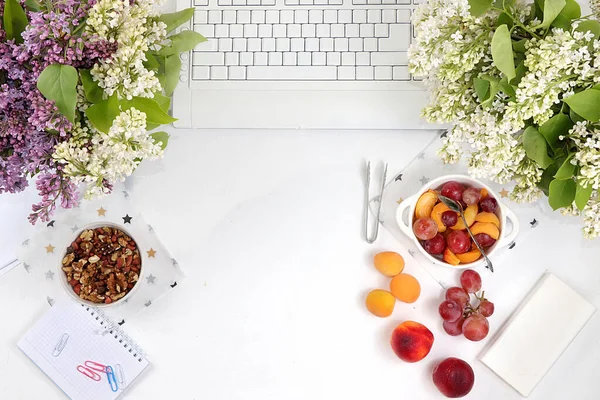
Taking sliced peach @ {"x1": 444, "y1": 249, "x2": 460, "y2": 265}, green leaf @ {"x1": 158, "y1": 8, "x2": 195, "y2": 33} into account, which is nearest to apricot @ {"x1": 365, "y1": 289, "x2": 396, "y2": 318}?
sliced peach @ {"x1": 444, "y1": 249, "x2": 460, "y2": 265}

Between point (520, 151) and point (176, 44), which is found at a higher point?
point (176, 44)

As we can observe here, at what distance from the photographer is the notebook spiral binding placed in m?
1.03

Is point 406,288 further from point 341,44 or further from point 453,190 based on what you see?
point 341,44

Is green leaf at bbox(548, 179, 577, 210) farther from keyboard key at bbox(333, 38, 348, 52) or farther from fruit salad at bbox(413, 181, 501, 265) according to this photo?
keyboard key at bbox(333, 38, 348, 52)

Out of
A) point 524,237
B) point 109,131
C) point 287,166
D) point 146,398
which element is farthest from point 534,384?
point 109,131

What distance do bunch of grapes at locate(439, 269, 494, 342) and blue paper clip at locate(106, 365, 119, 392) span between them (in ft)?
1.97

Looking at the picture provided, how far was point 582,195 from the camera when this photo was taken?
2.39ft

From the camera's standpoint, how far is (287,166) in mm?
1048

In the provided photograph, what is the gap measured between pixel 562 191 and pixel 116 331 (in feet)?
2.58

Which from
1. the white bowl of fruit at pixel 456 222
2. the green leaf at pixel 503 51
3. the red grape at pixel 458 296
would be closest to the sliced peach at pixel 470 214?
the white bowl of fruit at pixel 456 222

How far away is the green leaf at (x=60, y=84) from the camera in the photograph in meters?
0.66

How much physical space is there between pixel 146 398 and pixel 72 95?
611 mm

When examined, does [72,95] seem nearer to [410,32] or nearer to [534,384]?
[410,32]

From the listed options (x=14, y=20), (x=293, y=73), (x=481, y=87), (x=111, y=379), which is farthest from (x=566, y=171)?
(x=111, y=379)
